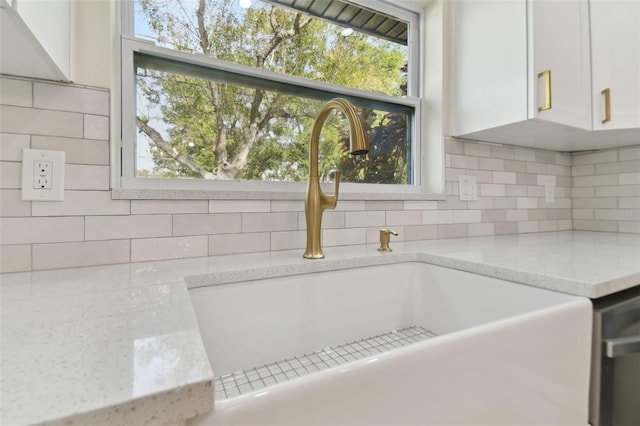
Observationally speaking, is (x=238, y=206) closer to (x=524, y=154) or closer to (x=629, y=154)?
(x=524, y=154)

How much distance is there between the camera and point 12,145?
2.48ft

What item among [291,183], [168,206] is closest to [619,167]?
[291,183]

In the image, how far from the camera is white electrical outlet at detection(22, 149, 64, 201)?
764mm

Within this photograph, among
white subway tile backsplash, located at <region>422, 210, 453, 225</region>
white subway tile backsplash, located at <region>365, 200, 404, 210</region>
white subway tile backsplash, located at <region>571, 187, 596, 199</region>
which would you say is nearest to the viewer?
white subway tile backsplash, located at <region>365, 200, 404, 210</region>

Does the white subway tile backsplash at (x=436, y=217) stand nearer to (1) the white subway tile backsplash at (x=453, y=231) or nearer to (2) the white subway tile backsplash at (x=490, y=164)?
(1) the white subway tile backsplash at (x=453, y=231)

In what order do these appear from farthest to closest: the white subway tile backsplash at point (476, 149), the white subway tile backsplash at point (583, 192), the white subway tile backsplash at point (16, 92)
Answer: the white subway tile backsplash at point (583, 192)
the white subway tile backsplash at point (476, 149)
the white subway tile backsplash at point (16, 92)

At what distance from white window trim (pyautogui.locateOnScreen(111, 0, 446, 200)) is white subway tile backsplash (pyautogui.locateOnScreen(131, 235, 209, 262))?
0.12 metres

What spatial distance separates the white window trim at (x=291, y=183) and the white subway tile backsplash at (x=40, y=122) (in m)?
0.09

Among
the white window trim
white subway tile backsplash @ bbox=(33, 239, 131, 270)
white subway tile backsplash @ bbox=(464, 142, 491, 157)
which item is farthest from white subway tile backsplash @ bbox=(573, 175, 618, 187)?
white subway tile backsplash @ bbox=(33, 239, 131, 270)

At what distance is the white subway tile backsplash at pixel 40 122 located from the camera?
2.47 feet

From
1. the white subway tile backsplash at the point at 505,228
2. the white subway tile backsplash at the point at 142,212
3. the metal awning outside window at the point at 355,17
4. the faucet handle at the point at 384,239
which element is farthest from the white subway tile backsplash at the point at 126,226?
the white subway tile backsplash at the point at 505,228

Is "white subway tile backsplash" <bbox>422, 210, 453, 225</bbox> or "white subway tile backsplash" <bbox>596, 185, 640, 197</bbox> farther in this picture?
"white subway tile backsplash" <bbox>596, 185, 640, 197</bbox>

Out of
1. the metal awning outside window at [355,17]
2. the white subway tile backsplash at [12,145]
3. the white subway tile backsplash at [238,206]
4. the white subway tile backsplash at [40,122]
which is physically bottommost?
the white subway tile backsplash at [238,206]

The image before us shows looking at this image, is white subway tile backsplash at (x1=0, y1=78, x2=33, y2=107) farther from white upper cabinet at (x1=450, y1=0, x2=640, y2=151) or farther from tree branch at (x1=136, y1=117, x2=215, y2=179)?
white upper cabinet at (x1=450, y1=0, x2=640, y2=151)
